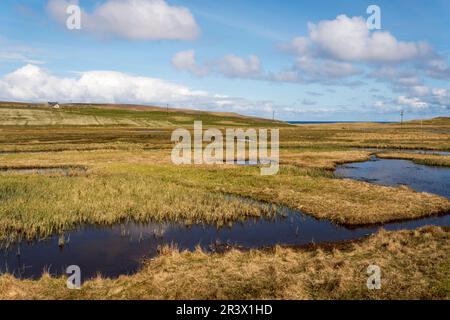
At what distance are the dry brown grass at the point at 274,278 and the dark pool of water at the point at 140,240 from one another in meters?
2.06

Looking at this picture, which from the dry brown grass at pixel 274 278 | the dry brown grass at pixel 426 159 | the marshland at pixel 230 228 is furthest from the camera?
the dry brown grass at pixel 426 159

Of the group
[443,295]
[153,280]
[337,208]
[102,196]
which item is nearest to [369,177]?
[337,208]

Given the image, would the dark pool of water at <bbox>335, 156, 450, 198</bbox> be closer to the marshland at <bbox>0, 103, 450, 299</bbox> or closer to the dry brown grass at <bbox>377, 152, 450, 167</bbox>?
the marshland at <bbox>0, 103, 450, 299</bbox>

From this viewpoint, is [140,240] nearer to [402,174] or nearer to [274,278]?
[274,278]

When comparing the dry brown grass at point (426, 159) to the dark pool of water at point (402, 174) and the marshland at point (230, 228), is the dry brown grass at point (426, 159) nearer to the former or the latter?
the dark pool of water at point (402, 174)

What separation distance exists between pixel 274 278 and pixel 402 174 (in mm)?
33960

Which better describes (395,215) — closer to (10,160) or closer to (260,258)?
(260,258)

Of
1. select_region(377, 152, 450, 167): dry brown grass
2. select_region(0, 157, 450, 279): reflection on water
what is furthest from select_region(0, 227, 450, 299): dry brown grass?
select_region(377, 152, 450, 167): dry brown grass

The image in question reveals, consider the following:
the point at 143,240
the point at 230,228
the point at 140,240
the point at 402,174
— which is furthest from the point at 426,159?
A: the point at 140,240

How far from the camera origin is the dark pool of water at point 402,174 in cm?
3619

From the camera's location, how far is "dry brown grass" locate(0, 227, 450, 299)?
500 inches

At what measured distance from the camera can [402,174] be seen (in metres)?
42.7

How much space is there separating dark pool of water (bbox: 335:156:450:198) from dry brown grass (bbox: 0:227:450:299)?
19.7 metres

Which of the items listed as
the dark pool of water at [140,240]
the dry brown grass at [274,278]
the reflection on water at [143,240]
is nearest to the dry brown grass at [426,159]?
the dark pool of water at [140,240]
